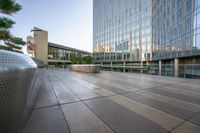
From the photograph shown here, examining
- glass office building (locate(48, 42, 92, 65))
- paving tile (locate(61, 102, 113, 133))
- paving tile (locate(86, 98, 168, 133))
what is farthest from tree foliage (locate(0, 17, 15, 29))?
glass office building (locate(48, 42, 92, 65))

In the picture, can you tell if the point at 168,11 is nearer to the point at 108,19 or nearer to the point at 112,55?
the point at 112,55

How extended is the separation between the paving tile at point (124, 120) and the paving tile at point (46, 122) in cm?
83

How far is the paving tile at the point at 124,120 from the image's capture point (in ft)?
6.39

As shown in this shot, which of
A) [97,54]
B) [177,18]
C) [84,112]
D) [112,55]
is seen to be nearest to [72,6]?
[177,18]

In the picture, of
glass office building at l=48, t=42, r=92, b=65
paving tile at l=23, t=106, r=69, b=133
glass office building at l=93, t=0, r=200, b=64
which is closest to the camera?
paving tile at l=23, t=106, r=69, b=133

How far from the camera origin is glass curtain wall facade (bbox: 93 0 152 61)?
3450 cm

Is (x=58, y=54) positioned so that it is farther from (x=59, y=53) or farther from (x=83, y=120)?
(x=83, y=120)

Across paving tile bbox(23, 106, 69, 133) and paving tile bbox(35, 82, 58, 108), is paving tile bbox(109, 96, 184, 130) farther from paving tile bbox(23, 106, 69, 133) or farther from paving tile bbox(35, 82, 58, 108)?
paving tile bbox(35, 82, 58, 108)

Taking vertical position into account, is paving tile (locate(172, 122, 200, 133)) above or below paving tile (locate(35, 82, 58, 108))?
below

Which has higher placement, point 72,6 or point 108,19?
point 108,19

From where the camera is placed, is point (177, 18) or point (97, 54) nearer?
point (177, 18)

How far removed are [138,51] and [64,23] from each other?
2415 cm

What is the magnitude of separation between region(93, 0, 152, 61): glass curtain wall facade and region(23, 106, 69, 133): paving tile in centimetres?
3378

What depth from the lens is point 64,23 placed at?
29438 mm
